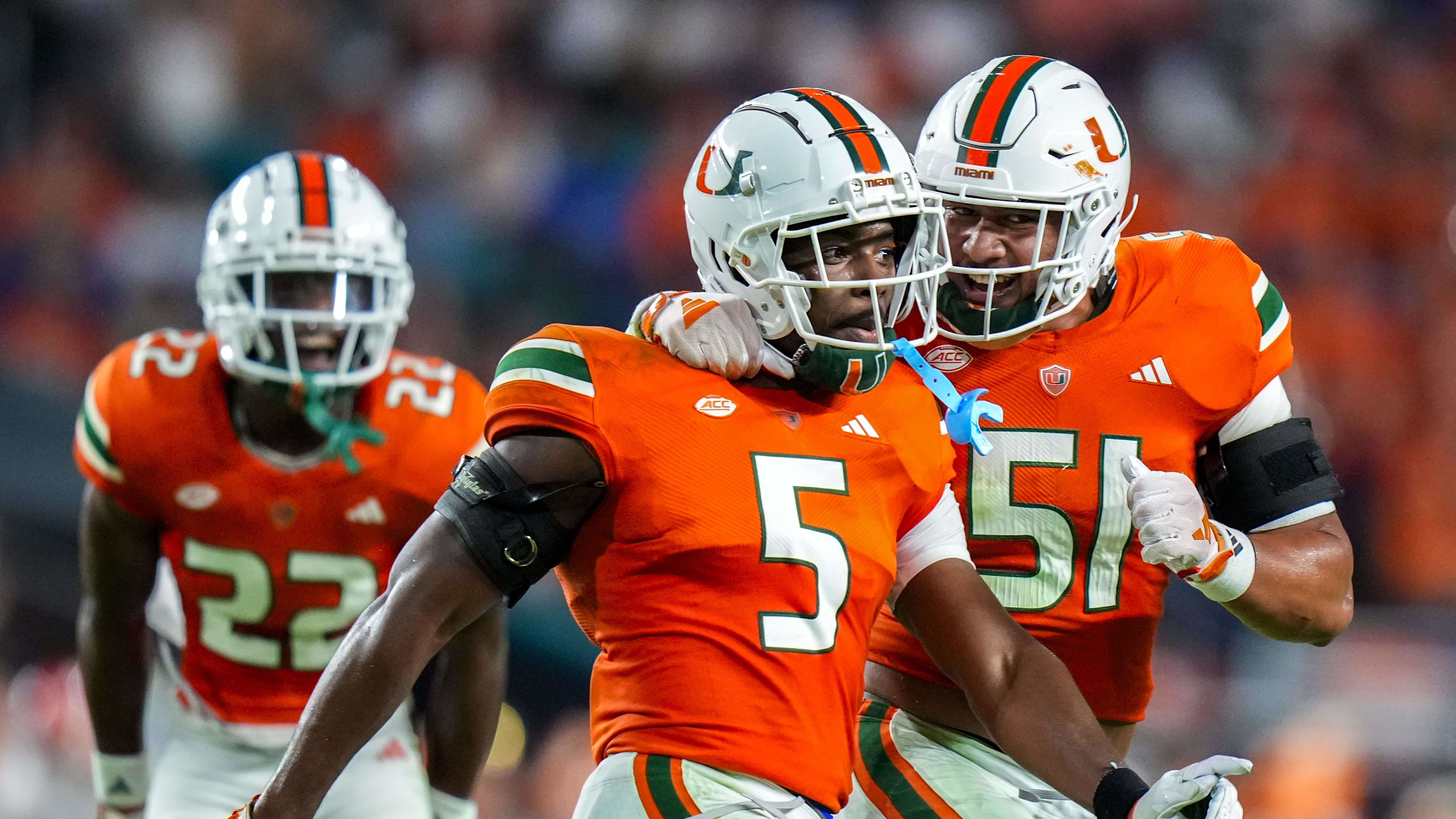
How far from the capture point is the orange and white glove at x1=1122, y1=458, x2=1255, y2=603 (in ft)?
8.14

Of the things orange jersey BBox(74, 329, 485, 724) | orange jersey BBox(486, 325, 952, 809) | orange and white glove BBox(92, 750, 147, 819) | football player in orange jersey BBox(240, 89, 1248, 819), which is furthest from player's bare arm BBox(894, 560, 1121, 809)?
orange and white glove BBox(92, 750, 147, 819)

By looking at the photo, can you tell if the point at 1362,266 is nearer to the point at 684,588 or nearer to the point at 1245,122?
the point at 1245,122

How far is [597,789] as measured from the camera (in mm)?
2156

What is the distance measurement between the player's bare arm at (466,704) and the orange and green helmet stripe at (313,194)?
3.02 feet

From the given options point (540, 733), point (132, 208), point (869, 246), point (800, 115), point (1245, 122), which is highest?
point (800, 115)

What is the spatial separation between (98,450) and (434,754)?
91 cm

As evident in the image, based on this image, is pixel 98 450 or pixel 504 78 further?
pixel 504 78

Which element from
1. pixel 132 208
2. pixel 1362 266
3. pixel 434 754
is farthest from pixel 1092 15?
pixel 434 754

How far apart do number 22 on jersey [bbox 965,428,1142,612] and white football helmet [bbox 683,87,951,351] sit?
1.12ft

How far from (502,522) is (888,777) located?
92 centimetres

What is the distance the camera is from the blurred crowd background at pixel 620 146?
22.2 feet

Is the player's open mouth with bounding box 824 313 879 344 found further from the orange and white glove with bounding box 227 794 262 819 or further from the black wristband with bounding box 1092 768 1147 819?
the orange and white glove with bounding box 227 794 262 819

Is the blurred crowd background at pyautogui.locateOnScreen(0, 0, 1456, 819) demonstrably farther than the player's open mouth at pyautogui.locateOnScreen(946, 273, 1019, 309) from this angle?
Yes

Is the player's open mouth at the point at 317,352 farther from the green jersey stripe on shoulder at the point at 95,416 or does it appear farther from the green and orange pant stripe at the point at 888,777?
the green and orange pant stripe at the point at 888,777
